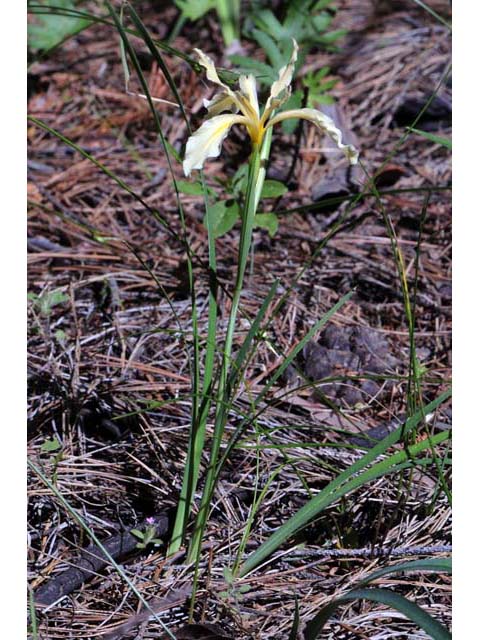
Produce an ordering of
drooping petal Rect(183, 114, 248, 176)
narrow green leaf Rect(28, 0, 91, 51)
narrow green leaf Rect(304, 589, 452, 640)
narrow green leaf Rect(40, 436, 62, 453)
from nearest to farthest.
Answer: narrow green leaf Rect(304, 589, 452, 640)
drooping petal Rect(183, 114, 248, 176)
narrow green leaf Rect(40, 436, 62, 453)
narrow green leaf Rect(28, 0, 91, 51)

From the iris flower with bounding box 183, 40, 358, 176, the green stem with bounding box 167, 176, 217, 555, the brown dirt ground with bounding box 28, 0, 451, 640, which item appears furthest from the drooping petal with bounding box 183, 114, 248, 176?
the brown dirt ground with bounding box 28, 0, 451, 640

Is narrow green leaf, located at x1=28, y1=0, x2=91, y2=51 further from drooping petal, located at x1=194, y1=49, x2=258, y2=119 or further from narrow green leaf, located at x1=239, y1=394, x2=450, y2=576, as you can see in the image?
narrow green leaf, located at x1=239, y1=394, x2=450, y2=576

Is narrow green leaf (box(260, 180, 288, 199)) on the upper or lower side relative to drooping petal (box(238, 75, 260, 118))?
lower

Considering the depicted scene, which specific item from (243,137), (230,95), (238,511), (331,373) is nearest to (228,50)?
(243,137)

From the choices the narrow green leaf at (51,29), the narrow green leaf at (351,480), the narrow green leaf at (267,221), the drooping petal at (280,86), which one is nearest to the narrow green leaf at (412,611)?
the narrow green leaf at (351,480)

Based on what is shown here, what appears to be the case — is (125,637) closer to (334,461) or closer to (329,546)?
(329,546)

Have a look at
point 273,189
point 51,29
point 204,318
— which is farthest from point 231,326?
point 51,29

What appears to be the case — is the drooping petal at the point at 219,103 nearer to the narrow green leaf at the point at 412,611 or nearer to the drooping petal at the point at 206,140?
the drooping petal at the point at 206,140
